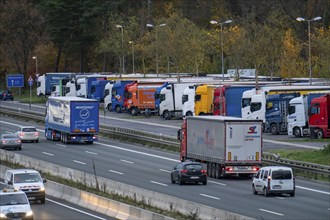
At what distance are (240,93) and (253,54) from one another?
21.4 metres

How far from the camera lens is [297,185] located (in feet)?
177

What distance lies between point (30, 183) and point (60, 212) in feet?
12.4

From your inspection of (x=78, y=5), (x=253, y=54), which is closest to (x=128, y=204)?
(x=253, y=54)

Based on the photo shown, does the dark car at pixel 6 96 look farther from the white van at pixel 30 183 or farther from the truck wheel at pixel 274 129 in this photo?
the white van at pixel 30 183

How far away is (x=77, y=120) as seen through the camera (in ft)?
260

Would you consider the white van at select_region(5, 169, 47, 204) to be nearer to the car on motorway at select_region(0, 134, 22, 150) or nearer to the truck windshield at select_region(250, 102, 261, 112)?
the car on motorway at select_region(0, 134, 22, 150)

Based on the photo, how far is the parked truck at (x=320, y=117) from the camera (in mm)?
72875

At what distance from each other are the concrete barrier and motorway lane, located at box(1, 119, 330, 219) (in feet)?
11.1

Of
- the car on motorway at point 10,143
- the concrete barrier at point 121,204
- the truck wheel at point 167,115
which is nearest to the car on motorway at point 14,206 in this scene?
the concrete barrier at point 121,204

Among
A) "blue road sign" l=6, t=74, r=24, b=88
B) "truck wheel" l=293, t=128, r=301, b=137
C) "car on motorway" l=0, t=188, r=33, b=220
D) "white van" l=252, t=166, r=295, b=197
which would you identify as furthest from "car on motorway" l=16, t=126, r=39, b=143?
"blue road sign" l=6, t=74, r=24, b=88

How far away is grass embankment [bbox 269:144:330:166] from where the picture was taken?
60.2 meters

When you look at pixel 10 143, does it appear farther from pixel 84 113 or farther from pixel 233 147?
pixel 233 147

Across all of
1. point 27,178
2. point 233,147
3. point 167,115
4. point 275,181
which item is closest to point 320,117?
point 233,147

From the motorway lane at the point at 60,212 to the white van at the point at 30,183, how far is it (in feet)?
1.45
